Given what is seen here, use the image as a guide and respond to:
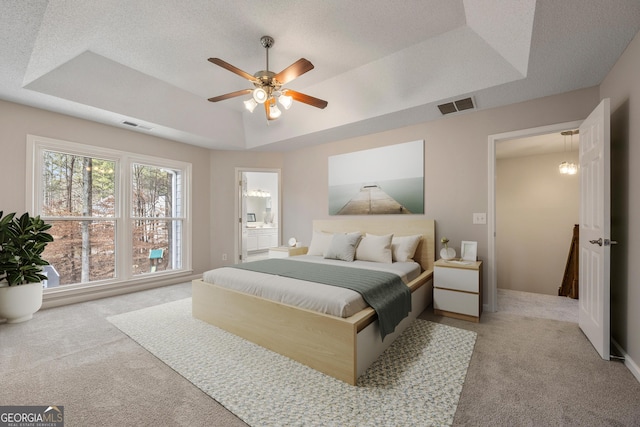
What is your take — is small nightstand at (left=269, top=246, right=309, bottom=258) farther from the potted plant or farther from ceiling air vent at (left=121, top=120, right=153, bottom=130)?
the potted plant

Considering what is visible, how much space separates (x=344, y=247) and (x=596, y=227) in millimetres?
2348

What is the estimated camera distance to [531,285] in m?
4.76

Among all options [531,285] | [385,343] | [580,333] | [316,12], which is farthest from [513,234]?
[316,12]

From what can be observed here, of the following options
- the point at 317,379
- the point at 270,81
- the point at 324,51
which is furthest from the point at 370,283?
the point at 324,51

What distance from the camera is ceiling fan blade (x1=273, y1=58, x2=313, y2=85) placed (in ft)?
7.41

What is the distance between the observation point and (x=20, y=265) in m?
2.88

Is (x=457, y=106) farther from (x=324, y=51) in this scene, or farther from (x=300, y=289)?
(x=300, y=289)

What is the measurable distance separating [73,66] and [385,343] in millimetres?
4145

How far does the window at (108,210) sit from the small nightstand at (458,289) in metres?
4.02

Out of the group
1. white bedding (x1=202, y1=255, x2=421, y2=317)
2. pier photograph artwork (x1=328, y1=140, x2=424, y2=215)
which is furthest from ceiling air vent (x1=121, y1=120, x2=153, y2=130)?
pier photograph artwork (x1=328, y1=140, x2=424, y2=215)

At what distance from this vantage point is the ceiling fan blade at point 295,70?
2.26 meters

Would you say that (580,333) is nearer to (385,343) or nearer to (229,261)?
(385,343)

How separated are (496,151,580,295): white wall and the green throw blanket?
277 centimetres

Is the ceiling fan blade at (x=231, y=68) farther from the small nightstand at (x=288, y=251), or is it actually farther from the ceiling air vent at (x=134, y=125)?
the small nightstand at (x=288, y=251)
